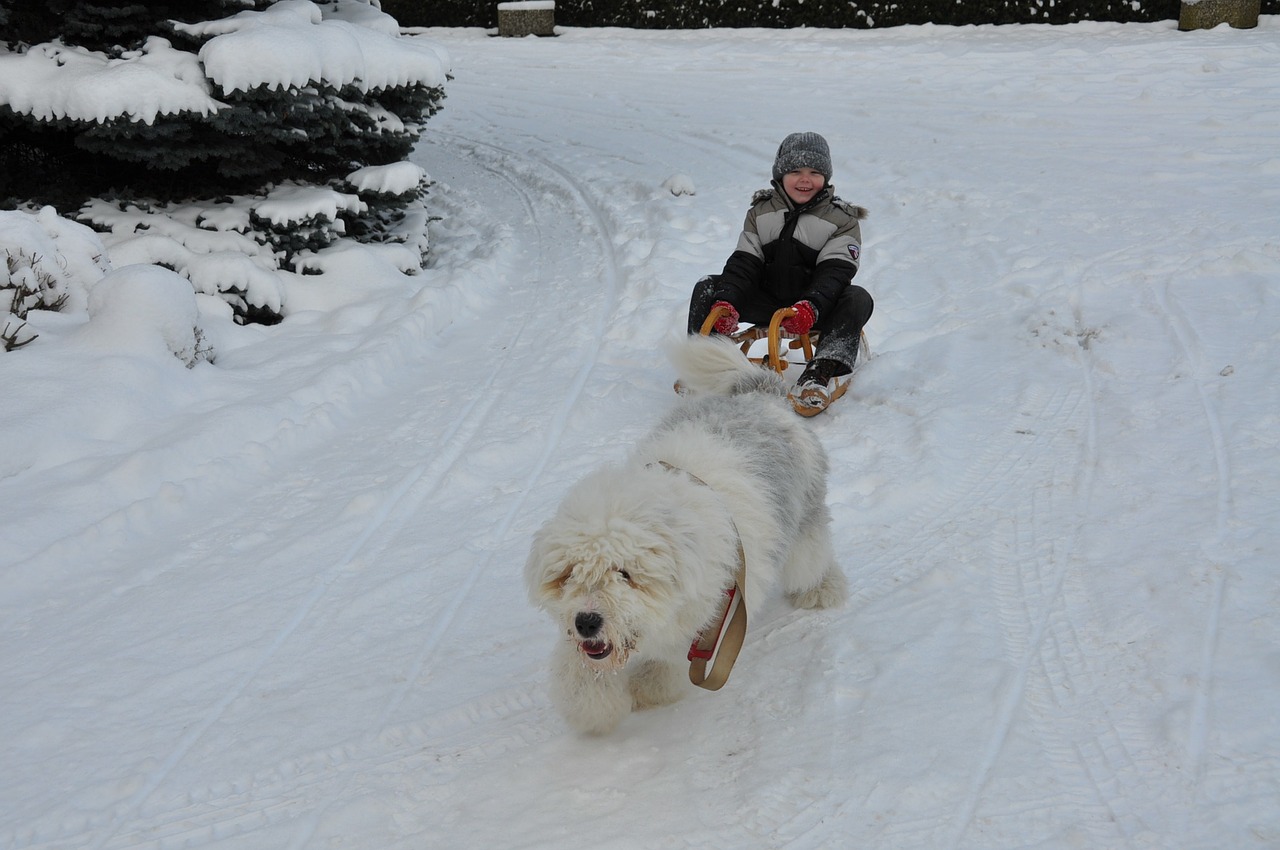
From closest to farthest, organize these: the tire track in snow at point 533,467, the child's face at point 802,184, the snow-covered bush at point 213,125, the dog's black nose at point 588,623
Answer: the dog's black nose at point 588,623 → the tire track in snow at point 533,467 → the child's face at point 802,184 → the snow-covered bush at point 213,125

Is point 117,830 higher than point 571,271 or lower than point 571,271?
lower

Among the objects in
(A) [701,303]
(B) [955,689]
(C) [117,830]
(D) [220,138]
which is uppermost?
(D) [220,138]

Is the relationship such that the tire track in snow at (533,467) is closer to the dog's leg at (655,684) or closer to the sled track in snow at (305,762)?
the sled track in snow at (305,762)

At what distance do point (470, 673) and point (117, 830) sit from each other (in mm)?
1237

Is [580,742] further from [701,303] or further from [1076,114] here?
[1076,114]

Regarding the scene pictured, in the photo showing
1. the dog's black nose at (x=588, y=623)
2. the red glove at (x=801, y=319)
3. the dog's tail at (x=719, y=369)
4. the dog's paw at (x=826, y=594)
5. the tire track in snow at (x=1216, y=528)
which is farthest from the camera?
the red glove at (x=801, y=319)

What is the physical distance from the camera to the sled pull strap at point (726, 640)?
318 cm

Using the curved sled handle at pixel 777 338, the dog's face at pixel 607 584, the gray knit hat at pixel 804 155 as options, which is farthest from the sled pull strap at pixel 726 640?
the gray knit hat at pixel 804 155

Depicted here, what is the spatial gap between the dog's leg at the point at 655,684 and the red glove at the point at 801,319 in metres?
2.74

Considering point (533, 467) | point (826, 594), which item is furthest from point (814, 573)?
point (533, 467)

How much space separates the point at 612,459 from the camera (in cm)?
521

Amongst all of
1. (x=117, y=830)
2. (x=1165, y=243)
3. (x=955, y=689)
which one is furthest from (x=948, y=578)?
(x=1165, y=243)

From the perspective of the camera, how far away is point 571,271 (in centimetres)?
820

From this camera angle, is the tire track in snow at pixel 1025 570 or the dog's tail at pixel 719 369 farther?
the dog's tail at pixel 719 369
